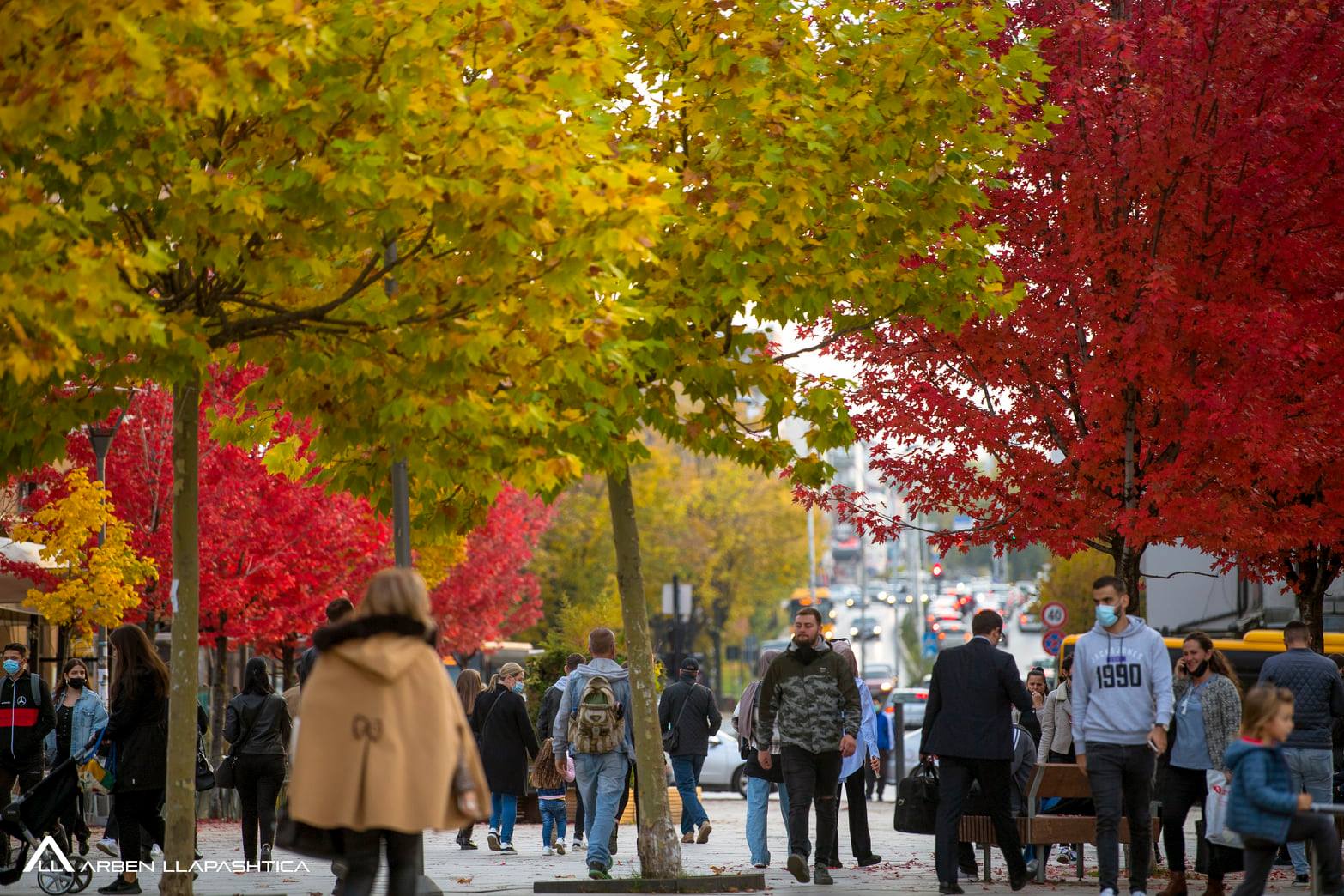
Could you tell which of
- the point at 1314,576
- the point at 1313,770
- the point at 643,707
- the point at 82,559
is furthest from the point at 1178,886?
the point at 82,559

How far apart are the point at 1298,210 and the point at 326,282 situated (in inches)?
345

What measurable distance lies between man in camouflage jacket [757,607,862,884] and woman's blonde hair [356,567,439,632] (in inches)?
229

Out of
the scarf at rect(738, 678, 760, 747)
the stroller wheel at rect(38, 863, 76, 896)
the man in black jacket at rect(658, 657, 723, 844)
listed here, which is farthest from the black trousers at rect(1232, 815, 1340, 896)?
the man in black jacket at rect(658, 657, 723, 844)

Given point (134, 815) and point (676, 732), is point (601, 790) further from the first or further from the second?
point (676, 732)

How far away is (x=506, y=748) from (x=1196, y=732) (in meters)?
7.58

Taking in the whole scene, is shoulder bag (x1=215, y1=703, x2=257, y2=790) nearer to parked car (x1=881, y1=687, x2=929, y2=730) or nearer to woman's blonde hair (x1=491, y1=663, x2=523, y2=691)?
woman's blonde hair (x1=491, y1=663, x2=523, y2=691)

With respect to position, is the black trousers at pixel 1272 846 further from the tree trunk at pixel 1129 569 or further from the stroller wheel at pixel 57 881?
the stroller wheel at pixel 57 881

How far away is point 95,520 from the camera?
22438mm

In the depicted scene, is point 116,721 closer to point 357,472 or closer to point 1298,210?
point 357,472

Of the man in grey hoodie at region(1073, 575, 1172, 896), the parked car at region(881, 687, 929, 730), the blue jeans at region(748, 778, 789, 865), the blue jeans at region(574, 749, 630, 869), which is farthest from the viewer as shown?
the parked car at region(881, 687, 929, 730)

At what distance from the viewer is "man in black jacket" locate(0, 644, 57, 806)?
45.1ft

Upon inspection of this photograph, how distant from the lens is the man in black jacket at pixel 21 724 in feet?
45.1

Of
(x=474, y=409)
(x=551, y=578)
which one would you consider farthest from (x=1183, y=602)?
(x=474, y=409)

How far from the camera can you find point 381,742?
7438 mm
